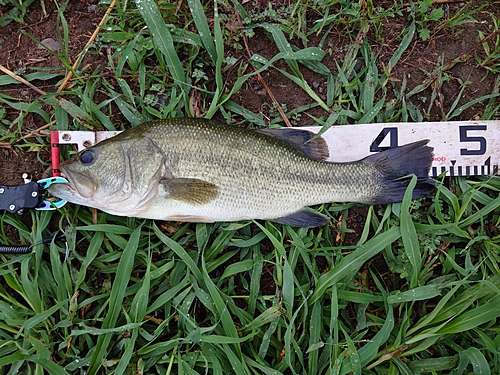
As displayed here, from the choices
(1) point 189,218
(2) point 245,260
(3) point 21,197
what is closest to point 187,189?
(1) point 189,218

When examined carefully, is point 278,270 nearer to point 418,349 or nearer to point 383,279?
point 383,279

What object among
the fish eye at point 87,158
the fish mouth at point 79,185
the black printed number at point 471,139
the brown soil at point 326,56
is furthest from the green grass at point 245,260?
the fish eye at point 87,158

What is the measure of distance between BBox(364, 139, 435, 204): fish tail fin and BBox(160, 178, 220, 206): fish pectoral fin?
134 cm

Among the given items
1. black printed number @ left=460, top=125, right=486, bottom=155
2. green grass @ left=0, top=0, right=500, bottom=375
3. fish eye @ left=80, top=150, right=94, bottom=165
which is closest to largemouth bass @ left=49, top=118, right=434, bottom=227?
fish eye @ left=80, top=150, right=94, bottom=165

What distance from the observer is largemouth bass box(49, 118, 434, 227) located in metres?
2.96

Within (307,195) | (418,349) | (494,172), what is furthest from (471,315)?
(307,195)

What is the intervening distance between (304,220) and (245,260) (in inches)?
23.5

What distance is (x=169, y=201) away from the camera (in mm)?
3006

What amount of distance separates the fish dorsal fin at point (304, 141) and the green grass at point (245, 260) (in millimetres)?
201

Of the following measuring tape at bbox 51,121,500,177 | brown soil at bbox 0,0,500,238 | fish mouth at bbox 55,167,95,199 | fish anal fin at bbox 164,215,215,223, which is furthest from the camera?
brown soil at bbox 0,0,500,238

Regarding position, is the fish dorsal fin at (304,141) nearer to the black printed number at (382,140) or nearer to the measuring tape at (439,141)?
the measuring tape at (439,141)

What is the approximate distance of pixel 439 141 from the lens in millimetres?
3402

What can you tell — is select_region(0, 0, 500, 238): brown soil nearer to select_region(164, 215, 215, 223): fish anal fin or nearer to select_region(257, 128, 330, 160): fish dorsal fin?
select_region(257, 128, 330, 160): fish dorsal fin

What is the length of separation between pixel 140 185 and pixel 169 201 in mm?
252
